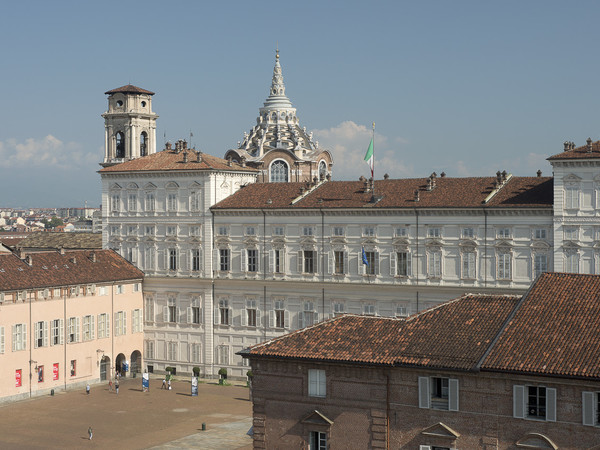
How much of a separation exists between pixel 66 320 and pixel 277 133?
4059 cm

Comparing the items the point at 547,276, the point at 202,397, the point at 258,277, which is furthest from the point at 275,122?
the point at 547,276

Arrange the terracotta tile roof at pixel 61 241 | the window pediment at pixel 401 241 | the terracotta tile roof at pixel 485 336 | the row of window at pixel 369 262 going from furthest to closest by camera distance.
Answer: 1. the terracotta tile roof at pixel 61 241
2. the window pediment at pixel 401 241
3. the row of window at pixel 369 262
4. the terracotta tile roof at pixel 485 336

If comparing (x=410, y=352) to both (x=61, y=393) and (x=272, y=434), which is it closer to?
(x=272, y=434)

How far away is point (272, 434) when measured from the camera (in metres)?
40.6

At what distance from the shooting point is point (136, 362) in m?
80.5

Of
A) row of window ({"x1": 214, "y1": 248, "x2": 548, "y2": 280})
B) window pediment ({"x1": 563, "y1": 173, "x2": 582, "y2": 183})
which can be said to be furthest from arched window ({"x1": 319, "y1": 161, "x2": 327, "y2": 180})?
window pediment ({"x1": 563, "y1": 173, "x2": 582, "y2": 183})

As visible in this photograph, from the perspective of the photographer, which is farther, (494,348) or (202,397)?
(202,397)

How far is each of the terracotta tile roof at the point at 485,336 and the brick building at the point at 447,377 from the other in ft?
0.14

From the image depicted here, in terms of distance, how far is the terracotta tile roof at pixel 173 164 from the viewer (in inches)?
3083

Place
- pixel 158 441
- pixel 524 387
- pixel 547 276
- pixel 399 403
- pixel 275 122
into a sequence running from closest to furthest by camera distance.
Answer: pixel 524 387 < pixel 399 403 < pixel 547 276 < pixel 158 441 < pixel 275 122

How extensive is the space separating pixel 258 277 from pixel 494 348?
1560 inches

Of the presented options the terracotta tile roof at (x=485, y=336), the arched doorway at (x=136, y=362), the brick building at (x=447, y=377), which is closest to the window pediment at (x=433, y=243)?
the arched doorway at (x=136, y=362)

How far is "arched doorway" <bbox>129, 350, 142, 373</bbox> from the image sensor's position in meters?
80.1

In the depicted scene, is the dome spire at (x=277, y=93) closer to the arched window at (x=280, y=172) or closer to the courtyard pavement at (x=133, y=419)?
the arched window at (x=280, y=172)
